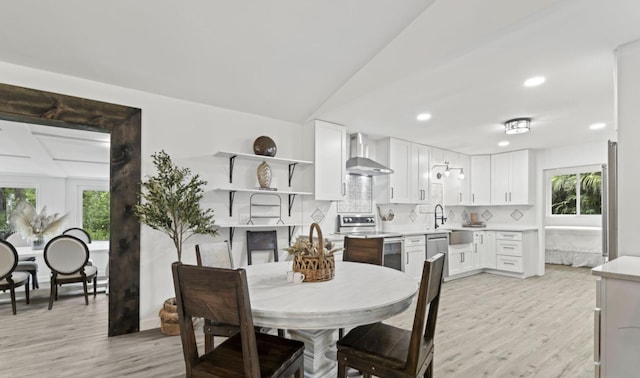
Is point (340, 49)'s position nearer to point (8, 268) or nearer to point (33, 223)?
point (8, 268)

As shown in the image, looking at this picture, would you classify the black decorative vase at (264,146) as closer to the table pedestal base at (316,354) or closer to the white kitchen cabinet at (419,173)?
the table pedestal base at (316,354)

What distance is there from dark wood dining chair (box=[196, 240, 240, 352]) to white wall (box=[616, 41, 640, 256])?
2.71 m

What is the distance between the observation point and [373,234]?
15.4 feet

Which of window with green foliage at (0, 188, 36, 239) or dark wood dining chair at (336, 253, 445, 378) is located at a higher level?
window with green foliage at (0, 188, 36, 239)

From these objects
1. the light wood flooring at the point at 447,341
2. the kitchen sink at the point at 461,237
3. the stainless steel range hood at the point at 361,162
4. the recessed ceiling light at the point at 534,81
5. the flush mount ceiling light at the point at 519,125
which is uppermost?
the recessed ceiling light at the point at 534,81

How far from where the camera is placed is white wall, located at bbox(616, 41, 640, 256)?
2197mm

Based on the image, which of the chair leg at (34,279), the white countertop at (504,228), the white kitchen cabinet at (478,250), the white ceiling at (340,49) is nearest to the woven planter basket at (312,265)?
the white ceiling at (340,49)

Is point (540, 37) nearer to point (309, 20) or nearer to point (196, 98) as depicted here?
point (309, 20)

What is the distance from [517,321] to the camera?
11.2ft

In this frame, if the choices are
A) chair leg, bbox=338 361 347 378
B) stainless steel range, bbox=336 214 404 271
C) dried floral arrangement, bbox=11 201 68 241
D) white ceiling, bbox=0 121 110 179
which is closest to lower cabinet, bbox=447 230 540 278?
stainless steel range, bbox=336 214 404 271

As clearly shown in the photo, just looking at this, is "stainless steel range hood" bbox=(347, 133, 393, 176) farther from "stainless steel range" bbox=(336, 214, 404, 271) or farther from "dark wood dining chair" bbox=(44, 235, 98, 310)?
"dark wood dining chair" bbox=(44, 235, 98, 310)

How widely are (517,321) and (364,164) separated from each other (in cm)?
255

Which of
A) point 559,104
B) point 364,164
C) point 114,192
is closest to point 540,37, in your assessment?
point 559,104

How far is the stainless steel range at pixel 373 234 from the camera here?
4.46 m
